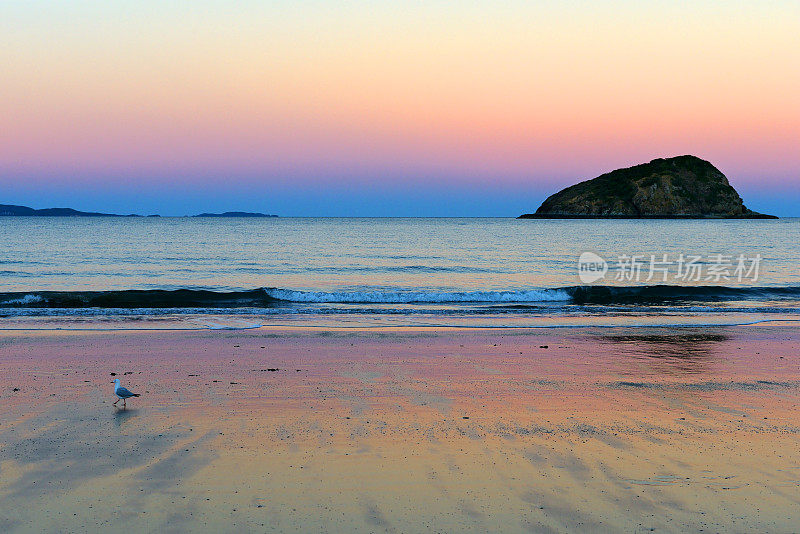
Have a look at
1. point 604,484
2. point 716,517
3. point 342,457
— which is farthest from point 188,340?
point 716,517

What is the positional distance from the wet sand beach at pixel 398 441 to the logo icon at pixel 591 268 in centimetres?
2181

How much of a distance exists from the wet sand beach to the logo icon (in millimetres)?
21808

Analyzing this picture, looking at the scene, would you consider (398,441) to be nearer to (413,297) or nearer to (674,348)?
(674,348)

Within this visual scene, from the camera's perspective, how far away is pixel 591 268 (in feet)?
131

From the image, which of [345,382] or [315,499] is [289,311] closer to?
[345,382]

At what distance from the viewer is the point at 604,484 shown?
5.76 meters

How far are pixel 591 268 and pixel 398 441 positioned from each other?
35065 millimetres

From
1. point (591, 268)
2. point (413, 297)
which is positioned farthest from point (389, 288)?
point (591, 268)

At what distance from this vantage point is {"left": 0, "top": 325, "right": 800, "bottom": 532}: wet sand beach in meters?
5.16

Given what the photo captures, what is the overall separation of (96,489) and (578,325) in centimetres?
1413

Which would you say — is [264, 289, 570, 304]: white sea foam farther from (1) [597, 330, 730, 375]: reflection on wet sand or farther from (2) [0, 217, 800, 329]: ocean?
(1) [597, 330, 730, 375]: reflection on wet sand

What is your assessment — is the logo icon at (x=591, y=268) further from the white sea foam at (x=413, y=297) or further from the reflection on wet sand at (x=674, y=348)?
the reflection on wet sand at (x=674, y=348)

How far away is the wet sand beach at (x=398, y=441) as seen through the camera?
5.16m

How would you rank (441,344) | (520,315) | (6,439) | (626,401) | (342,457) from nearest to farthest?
1. (342,457)
2. (6,439)
3. (626,401)
4. (441,344)
5. (520,315)
